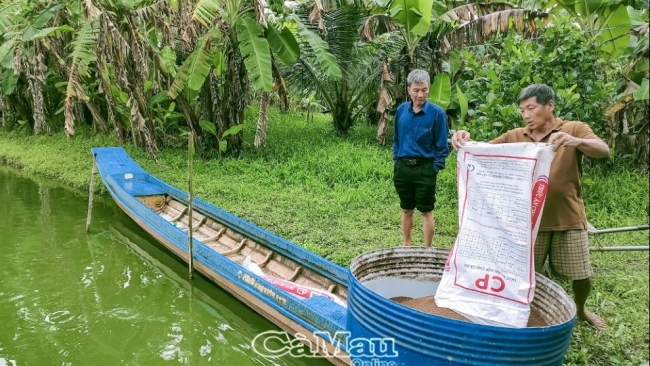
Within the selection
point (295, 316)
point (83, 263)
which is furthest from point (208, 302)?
point (83, 263)

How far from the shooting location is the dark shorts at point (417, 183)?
12.5 feet

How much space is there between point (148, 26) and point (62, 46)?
1.98 m

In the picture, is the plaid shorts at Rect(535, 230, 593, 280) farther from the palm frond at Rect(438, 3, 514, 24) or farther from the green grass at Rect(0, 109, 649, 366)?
the palm frond at Rect(438, 3, 514, 24)

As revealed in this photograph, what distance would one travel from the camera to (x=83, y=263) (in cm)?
514

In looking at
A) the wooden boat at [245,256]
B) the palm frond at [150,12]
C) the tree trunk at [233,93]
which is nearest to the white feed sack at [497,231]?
the wooden boat at [245,256]

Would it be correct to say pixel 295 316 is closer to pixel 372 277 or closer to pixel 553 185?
pixel 372 277

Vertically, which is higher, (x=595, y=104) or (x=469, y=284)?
(x=595, y=104)

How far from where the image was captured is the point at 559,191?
2680 millimetres

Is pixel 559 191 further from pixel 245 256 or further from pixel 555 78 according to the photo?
pixel 245 256

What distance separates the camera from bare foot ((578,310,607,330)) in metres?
3.08

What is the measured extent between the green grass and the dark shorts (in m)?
0.85

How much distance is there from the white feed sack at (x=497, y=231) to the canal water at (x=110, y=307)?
52.4 inches

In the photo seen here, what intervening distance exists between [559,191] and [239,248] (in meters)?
2.97

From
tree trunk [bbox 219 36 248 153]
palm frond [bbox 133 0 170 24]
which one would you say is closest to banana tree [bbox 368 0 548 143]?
tree trunk [bbox 219 36 248 153]
